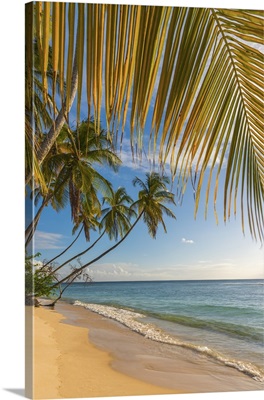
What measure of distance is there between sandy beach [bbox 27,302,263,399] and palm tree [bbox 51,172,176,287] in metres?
A: 0.30

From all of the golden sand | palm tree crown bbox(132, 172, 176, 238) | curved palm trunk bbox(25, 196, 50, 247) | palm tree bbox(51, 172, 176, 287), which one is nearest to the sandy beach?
the golden sand

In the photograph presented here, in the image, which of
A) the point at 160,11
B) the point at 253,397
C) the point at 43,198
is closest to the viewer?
the point at 160,11

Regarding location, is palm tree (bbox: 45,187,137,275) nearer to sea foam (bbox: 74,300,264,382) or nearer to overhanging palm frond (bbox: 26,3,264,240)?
sea foam (bbox: 74,300,264,382)

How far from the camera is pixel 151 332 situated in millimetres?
3830

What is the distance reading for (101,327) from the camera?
3721mm

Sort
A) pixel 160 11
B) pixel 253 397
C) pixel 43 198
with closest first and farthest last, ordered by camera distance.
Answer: pixel 160 11, pixel 43 198, pixel 253 397

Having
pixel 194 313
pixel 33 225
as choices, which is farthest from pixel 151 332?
pixel 33 225

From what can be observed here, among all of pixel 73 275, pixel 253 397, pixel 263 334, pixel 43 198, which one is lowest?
pixel 253 397

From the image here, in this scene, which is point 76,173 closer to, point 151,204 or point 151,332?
point 151,204

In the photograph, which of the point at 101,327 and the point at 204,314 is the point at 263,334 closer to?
the point at 204,314

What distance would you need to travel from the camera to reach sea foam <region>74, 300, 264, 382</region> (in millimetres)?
3761

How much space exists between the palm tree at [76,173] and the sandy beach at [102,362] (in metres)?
0.54
